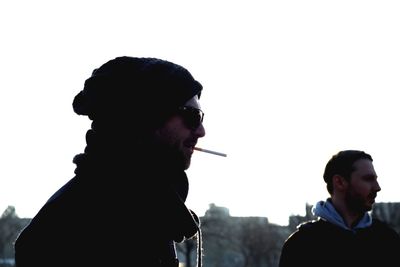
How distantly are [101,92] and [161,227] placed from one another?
495 mm

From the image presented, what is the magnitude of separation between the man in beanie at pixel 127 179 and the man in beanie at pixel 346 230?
329 centimetres

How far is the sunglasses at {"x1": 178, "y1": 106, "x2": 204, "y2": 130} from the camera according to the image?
2.50m

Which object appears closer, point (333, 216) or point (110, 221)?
point (110, 221)

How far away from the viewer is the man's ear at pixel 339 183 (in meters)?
6.07

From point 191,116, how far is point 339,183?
12.5ft

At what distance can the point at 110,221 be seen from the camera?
2.15m

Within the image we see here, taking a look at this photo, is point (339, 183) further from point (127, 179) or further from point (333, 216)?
point (127, 179)

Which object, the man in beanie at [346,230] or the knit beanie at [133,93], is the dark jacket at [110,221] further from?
the man in beanie at [346,230]

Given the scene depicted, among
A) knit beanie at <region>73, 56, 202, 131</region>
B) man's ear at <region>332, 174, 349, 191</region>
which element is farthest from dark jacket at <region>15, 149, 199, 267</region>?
man's ear at <region>332, 174, 349, 191</region>

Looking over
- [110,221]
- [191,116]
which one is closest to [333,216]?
[191,116]

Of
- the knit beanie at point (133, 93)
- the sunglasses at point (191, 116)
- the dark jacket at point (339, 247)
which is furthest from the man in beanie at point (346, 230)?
the knit beanie at point (133, 93)

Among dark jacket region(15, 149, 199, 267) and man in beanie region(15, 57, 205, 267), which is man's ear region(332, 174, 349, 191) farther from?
dark jacket region(15, 149, 199, 267)

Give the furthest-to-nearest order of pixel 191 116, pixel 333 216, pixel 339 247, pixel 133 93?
pixel 333 216, pixel 339 247, pixel 191 116, pixel 133 93

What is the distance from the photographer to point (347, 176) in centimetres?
609
